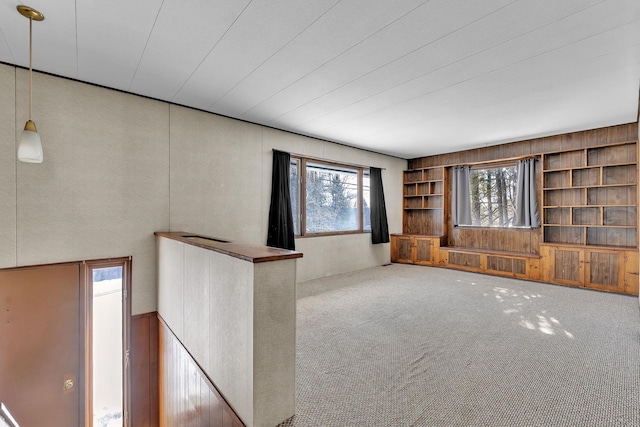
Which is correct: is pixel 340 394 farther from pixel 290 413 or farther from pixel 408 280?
pixel 408 280

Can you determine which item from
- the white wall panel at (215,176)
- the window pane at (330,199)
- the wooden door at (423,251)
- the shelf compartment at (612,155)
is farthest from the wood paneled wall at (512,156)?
the white wall panel at (215,176)

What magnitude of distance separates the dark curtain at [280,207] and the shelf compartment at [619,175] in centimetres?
488

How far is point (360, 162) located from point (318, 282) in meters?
2.54

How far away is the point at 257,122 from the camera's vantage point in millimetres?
4027

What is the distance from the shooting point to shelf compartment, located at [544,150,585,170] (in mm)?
4605

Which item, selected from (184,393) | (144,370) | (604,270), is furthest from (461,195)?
(144,370)

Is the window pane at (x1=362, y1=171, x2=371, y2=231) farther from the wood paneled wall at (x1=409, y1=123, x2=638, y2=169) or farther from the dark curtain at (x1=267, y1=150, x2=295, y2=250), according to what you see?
the dark curtain at (x1=267, y1=150, x2=295, y2=250)

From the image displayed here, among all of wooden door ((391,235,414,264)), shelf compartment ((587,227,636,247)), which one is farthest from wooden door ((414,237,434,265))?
shelf compartment ((587,227,636,247))

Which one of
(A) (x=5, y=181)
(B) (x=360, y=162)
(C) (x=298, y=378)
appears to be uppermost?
(B) (x=360, y=162)

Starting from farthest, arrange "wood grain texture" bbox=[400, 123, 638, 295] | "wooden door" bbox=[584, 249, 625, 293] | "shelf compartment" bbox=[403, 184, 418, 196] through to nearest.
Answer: "shelf compartment" bbox=[403, 184, 418, 196]
"wood grain texture" bbox=[400, 123, 638, 295]
"wooden door" bbox=[584, 249, 625, 293]

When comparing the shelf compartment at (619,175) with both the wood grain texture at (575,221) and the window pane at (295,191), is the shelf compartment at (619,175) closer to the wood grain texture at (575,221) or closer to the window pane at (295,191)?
the wood grain texture at (575,221)

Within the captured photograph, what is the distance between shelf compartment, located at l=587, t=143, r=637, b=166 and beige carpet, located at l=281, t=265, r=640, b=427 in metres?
2.01

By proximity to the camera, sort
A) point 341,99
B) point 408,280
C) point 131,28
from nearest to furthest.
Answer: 1. point 131,28
2. point 341,99
3. point 408,280

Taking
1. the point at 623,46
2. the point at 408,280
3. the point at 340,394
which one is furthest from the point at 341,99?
the point at 408,280
